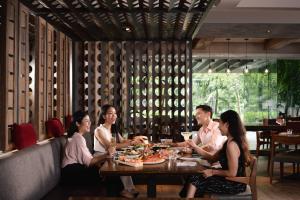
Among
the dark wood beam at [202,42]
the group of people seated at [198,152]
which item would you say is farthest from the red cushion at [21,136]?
the dark wood beam at [202,42]

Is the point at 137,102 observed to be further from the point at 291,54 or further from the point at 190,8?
the point at 291,54

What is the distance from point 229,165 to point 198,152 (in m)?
0.68

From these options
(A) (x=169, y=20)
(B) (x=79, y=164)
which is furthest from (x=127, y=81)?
(B) (x=79, y=164)

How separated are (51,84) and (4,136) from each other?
1.98 metres

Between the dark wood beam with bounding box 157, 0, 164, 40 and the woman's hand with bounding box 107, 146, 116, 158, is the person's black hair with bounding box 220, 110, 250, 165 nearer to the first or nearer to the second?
the woman's hand with bounding box 107, 146, 116, 158

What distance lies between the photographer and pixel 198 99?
15633 mm

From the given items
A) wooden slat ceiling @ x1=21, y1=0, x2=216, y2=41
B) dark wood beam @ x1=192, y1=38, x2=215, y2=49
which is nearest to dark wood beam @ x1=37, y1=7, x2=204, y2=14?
wooden slat ceiling @ x1=21, y1=0, x2=216, y2=41

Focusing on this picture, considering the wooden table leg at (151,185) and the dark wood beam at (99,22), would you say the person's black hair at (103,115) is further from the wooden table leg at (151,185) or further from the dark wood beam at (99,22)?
the wooden table leg at (151,185)

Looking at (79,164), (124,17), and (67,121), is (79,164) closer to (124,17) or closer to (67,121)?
(124,17)

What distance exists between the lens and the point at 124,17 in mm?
5867

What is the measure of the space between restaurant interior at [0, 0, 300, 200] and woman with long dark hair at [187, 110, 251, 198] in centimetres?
9

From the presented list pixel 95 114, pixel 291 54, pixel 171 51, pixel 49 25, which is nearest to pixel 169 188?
pixel 95 114

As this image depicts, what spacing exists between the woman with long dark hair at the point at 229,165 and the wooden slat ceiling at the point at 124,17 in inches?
60.2

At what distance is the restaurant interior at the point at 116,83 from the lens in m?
4.04
